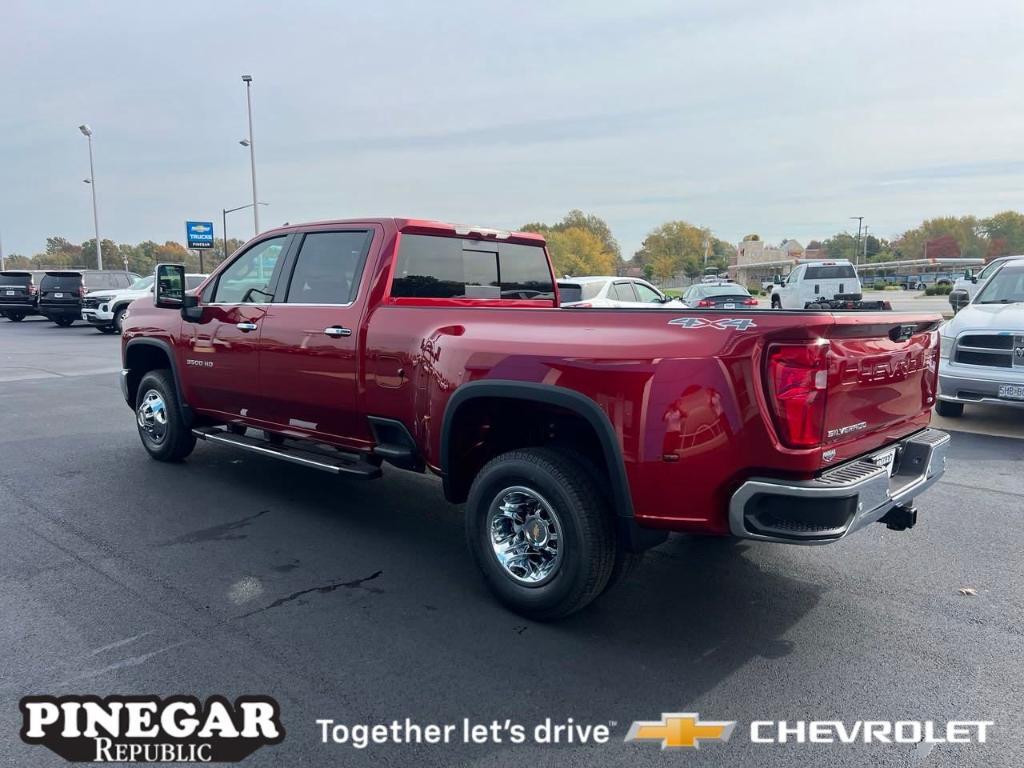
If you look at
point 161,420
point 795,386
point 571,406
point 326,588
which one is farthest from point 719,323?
point 161,420

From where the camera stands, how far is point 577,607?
355cm

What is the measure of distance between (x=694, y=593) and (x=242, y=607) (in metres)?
2.34

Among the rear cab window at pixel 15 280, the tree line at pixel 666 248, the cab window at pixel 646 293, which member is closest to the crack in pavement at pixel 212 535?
the cab window at pixel 646 293

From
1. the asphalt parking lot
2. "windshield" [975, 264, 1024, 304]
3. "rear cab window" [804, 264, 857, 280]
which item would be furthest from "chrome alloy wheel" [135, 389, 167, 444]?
"rear cab window" [804, 264, 857, 280]

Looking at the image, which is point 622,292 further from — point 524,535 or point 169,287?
point 524,535

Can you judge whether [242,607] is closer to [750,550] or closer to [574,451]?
[574,451]

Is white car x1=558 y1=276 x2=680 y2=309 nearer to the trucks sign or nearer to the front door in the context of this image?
the front door

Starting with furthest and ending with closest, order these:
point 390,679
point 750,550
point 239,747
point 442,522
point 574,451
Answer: point 442,522
point 750,550
point 574,451
point 390,679
point 239,747

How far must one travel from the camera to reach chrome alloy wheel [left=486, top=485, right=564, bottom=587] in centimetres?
366

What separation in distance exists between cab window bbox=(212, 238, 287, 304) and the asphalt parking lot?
4.95 feet

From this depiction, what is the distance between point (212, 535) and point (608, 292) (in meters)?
10.3

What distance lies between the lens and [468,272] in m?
5.33

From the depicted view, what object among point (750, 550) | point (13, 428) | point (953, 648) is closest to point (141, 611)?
point (750, 550)

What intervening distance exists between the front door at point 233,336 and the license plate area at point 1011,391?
692cm
